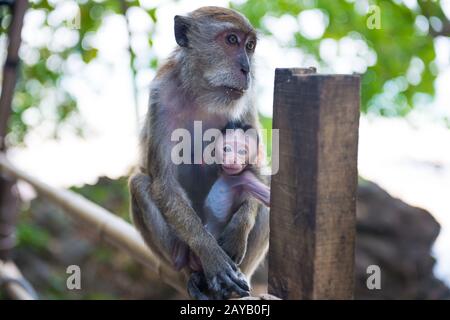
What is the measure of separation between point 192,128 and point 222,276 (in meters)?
0.85

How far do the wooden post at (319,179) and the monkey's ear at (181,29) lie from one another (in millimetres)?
1332

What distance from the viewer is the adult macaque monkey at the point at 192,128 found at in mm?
2830

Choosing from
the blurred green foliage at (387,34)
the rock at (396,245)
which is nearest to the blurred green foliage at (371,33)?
the blurred green foliage at (387,34)

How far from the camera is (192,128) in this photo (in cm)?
312

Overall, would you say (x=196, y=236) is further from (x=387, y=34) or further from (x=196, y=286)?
(x=387, y=34)

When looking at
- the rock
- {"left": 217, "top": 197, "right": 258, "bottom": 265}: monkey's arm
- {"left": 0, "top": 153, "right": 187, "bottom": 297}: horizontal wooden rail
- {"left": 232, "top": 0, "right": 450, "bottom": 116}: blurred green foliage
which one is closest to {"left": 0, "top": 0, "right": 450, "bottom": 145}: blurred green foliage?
{"left": 232, "top": 0, "right": 450, "bottom": 116}: blurred green foliage

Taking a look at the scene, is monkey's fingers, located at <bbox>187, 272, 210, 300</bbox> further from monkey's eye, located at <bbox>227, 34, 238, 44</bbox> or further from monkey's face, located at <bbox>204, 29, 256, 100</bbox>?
monkey's eye, located at <bbox>227, 34, 238, 44</bbox>

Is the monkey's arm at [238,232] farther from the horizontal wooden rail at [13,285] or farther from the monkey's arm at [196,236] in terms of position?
the horizontal wooden rail at [13,285]

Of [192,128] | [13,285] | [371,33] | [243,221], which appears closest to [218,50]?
[192,128]

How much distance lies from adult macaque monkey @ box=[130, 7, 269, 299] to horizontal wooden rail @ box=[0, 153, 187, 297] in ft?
0.45

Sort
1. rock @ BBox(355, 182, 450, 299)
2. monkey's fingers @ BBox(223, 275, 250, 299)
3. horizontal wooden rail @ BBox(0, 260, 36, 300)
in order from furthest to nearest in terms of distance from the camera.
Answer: rock @ BBox(355, 182, 450, 299), horizontal wooden rail @ BBox(0, 260, 36, 300), monkey's fingers @ BBox(223, 275, 250, 299)

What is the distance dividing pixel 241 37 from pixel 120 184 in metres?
5.00

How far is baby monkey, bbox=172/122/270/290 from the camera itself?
2836 millimetres
